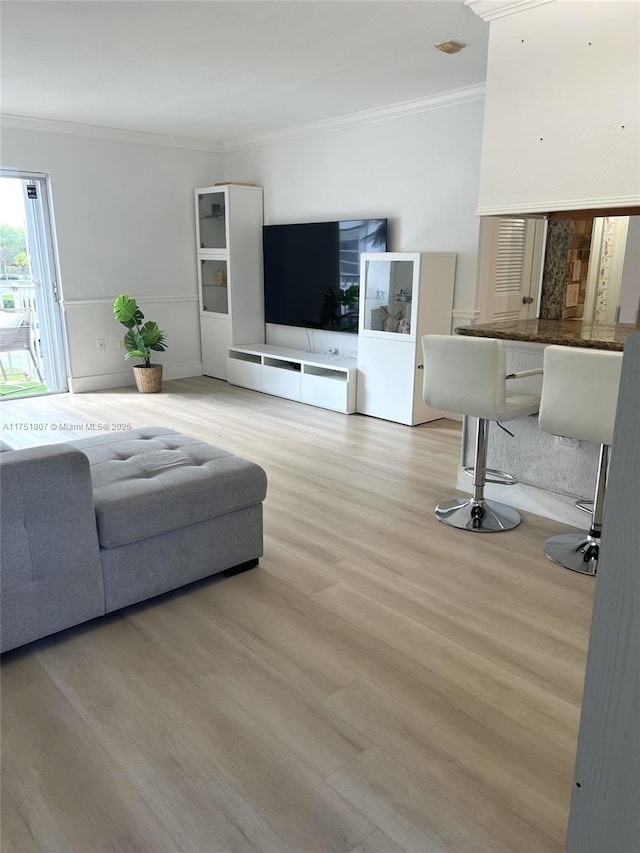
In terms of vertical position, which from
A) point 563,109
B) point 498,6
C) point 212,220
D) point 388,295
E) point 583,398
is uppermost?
point 498,6

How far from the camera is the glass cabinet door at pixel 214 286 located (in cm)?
641

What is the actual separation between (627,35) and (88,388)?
5129 mm

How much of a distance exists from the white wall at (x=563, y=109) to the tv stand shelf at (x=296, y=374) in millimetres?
A: 2332

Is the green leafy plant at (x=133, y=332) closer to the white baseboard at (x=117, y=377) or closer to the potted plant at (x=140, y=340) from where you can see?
the potted plant at (x=140, y=340)

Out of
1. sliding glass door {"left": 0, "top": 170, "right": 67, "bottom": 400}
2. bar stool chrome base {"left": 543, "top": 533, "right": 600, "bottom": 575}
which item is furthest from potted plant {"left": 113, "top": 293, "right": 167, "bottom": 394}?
bar stool chrome base {"left": 543, "top": 533, "right": 600, "bottom": 575}

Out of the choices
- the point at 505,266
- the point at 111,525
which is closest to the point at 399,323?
the point at 505,266

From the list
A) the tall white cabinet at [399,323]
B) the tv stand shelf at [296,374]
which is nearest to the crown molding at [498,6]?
the tall white cabinet at [399,323]

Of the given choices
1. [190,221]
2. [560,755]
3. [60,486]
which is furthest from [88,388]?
[560,755]

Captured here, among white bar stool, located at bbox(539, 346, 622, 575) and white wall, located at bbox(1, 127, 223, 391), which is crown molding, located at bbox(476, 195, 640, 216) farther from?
white wall, located at bbox(1, 127, 223, 391)

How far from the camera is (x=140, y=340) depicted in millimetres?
5883

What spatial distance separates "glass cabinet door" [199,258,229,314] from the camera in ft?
21.0

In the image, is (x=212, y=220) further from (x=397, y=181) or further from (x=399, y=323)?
(x=399, y=323)

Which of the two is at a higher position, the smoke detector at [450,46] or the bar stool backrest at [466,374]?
the smoke detector at [450,46]

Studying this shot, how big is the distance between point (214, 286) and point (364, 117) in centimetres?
234
